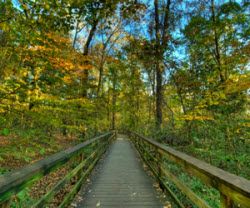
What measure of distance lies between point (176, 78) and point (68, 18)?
13.1ft

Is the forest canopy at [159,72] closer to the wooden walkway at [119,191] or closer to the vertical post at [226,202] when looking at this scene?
the wooden walkway at [119,191]

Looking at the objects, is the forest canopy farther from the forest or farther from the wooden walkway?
the wooden walkway

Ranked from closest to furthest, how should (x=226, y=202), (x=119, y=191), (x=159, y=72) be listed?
(x=226, y=202)
(x=119, y=191)
(x=159, y=72)

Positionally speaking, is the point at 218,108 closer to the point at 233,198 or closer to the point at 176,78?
the point at 176,78

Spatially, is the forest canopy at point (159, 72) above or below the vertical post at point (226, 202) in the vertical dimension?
above

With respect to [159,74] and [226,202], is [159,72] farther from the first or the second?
[226,202]

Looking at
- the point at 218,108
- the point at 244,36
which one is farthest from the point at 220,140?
the point at 244,36

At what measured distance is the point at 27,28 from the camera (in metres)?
2.70

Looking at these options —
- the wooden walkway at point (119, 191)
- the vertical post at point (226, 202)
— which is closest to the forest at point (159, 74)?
the wooden walkway at point (119, 191)

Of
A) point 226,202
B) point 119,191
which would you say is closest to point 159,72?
point 119,191

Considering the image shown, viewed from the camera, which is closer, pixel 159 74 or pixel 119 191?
pixel 119 191

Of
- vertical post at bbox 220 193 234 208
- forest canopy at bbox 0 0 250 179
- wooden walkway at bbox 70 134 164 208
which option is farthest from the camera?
forest canopy at bbox 0 0 250 179

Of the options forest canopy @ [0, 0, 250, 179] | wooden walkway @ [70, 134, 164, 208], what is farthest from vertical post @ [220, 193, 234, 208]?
forest canopy @ [0, 0, 250, 179]

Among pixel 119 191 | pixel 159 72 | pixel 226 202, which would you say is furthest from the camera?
pixel 159 72
